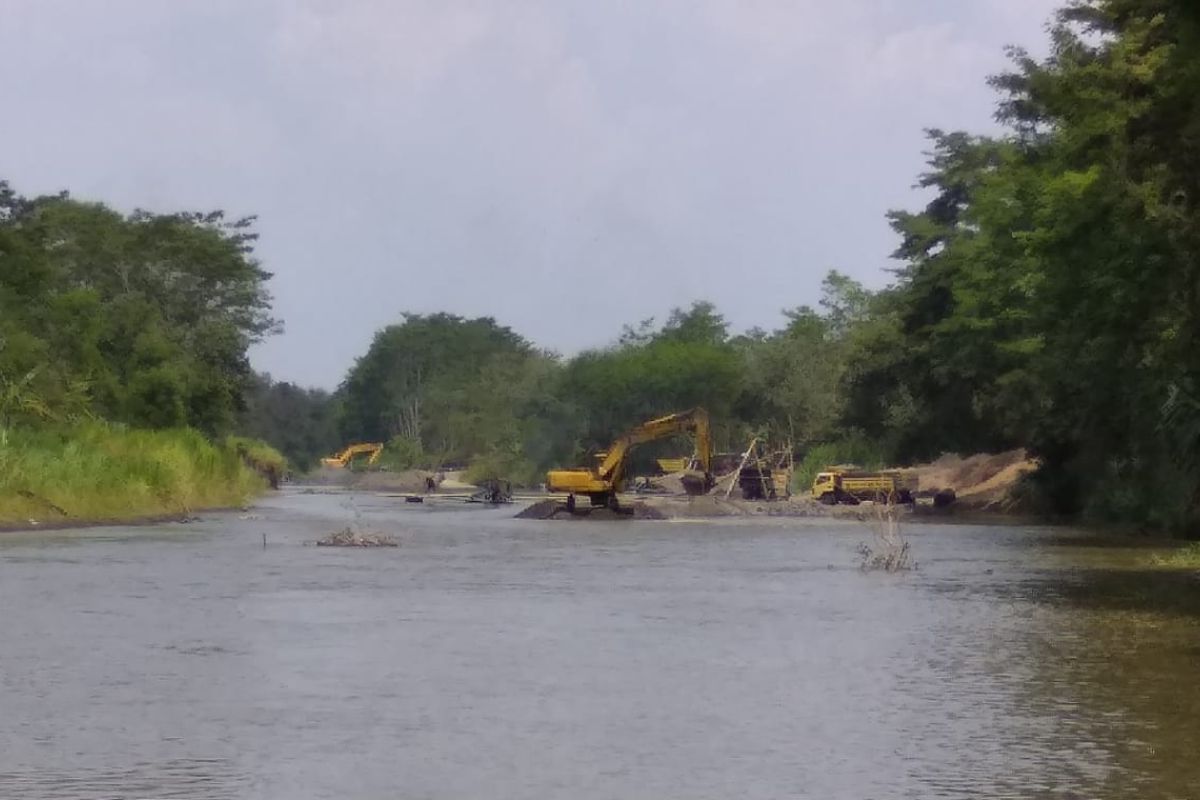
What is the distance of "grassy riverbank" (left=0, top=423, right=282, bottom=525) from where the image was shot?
46312 mm

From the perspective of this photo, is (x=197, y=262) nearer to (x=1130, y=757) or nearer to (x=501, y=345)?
(x=1130, y=757)

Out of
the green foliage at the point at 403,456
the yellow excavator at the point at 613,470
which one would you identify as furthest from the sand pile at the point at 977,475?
the green foliage at the point at 403,456

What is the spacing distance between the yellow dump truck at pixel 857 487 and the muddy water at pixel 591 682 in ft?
126

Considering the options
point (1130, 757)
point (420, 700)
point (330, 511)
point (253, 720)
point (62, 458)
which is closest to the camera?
point (1130, 757)

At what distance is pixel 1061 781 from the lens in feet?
40.2

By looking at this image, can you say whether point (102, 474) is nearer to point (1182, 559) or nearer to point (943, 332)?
point (1182, 559)

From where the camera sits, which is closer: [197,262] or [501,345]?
[197,262]

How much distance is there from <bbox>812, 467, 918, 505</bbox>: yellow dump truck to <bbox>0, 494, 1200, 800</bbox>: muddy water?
126 ft

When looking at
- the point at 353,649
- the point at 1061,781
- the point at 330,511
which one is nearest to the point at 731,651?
the point at 353,649

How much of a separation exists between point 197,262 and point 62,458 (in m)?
33.5

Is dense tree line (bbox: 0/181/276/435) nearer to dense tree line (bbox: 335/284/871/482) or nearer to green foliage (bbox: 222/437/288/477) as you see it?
green foliage (bbox: 222/437/288/477)

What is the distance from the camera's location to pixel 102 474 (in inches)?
1991

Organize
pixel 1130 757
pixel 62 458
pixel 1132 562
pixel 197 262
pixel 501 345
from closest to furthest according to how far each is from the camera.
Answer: pixel 1130 757 < pixel 1132 562 < pixel 62 458 < pixel 197 262 < pixel 501 345

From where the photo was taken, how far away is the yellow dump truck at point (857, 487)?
72.5 m
